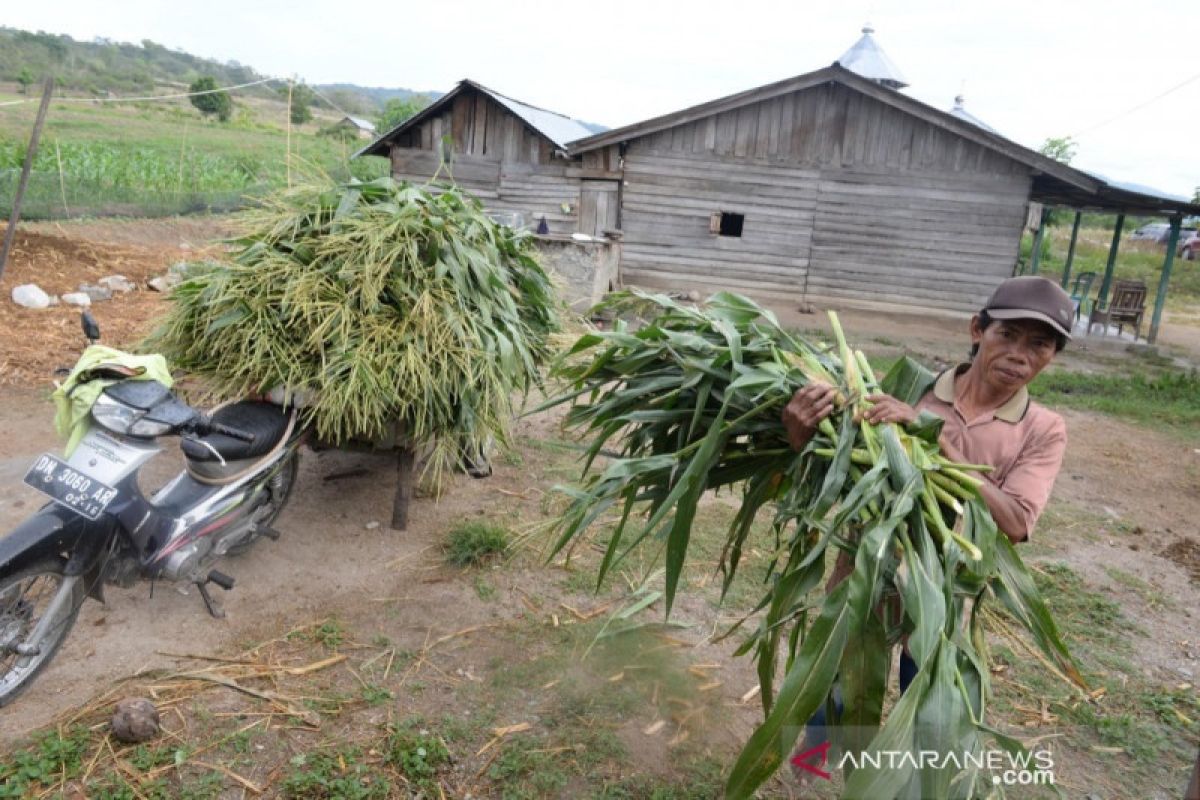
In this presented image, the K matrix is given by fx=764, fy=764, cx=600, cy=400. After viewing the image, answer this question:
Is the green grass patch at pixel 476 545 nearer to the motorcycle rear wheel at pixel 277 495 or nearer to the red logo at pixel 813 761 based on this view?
the motorcycle rear wheel at pixel 277 495

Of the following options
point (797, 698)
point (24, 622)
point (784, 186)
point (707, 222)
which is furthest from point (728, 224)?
point (797, 698)

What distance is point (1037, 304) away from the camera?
1.98m

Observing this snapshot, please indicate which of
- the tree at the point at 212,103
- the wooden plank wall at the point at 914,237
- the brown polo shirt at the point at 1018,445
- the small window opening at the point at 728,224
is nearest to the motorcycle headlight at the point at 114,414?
the brown polo shirt at the point at 1018,445

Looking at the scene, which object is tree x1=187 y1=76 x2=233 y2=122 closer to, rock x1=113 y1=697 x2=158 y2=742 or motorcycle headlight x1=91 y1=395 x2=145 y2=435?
motorcycle headlight x1=91 y1=395 x2=145 y2=435

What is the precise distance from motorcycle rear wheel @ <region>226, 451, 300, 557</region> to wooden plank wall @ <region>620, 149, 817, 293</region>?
11093 millimetres

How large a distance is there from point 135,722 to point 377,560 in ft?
4.76

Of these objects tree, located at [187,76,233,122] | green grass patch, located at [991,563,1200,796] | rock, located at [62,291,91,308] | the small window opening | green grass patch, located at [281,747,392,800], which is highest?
tree, located at [187,76,233,122]

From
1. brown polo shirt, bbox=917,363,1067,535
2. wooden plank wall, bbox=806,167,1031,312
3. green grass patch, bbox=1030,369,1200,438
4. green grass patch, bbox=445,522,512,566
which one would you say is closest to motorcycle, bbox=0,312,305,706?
green grass patch, bbox=445,522,512,566

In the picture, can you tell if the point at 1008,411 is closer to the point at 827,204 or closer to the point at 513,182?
the point at 827,204

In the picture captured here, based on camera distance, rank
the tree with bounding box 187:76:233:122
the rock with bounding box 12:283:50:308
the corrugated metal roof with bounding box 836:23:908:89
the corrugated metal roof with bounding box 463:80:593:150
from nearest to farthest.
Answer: the rock with bounding box 12:283:50:308 < the corrugated metal roof with bounding box 463:80:593:150 < the corrugated metal roof with bounding box 836:23:908:89 < the tree with bounding box 187:76:233:122

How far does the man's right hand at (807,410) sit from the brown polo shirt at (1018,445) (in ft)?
1.01

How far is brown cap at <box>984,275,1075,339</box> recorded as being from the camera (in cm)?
196

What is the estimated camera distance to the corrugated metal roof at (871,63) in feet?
74.6

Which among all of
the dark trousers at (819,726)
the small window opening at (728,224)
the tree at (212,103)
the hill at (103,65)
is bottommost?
the dark trousers at (819,726)
